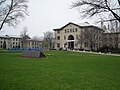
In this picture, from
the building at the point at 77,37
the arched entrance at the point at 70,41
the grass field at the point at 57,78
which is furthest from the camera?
the arched entrance at the point at 70,41

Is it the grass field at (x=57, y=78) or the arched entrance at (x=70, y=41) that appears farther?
the arched entrance at (x=70, y=41)

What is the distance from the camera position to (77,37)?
10138 centimetres

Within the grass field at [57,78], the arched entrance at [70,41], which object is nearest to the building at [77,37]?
the arched entrance at [70,41]

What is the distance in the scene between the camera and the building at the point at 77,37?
83.6 meters

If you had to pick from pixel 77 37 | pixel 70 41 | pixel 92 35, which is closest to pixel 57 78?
pixel 92 35

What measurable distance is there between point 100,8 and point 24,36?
3626 inches

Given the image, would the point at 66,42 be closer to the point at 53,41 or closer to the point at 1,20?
the point at 53,41

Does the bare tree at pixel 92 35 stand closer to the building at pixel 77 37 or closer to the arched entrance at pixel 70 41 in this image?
the building at pixel 77 37

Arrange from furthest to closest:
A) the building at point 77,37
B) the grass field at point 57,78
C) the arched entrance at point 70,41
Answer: the arched entrance at point 70,41, the building at point 77,37, the grass field at point 57,78

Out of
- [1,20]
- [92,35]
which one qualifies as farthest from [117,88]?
[92,35]

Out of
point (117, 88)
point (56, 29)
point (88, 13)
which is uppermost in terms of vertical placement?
point (56, 29)

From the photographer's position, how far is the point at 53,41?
400 ft

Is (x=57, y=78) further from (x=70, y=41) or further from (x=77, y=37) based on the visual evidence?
(x=70, y=41)

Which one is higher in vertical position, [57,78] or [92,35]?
[92,35]
